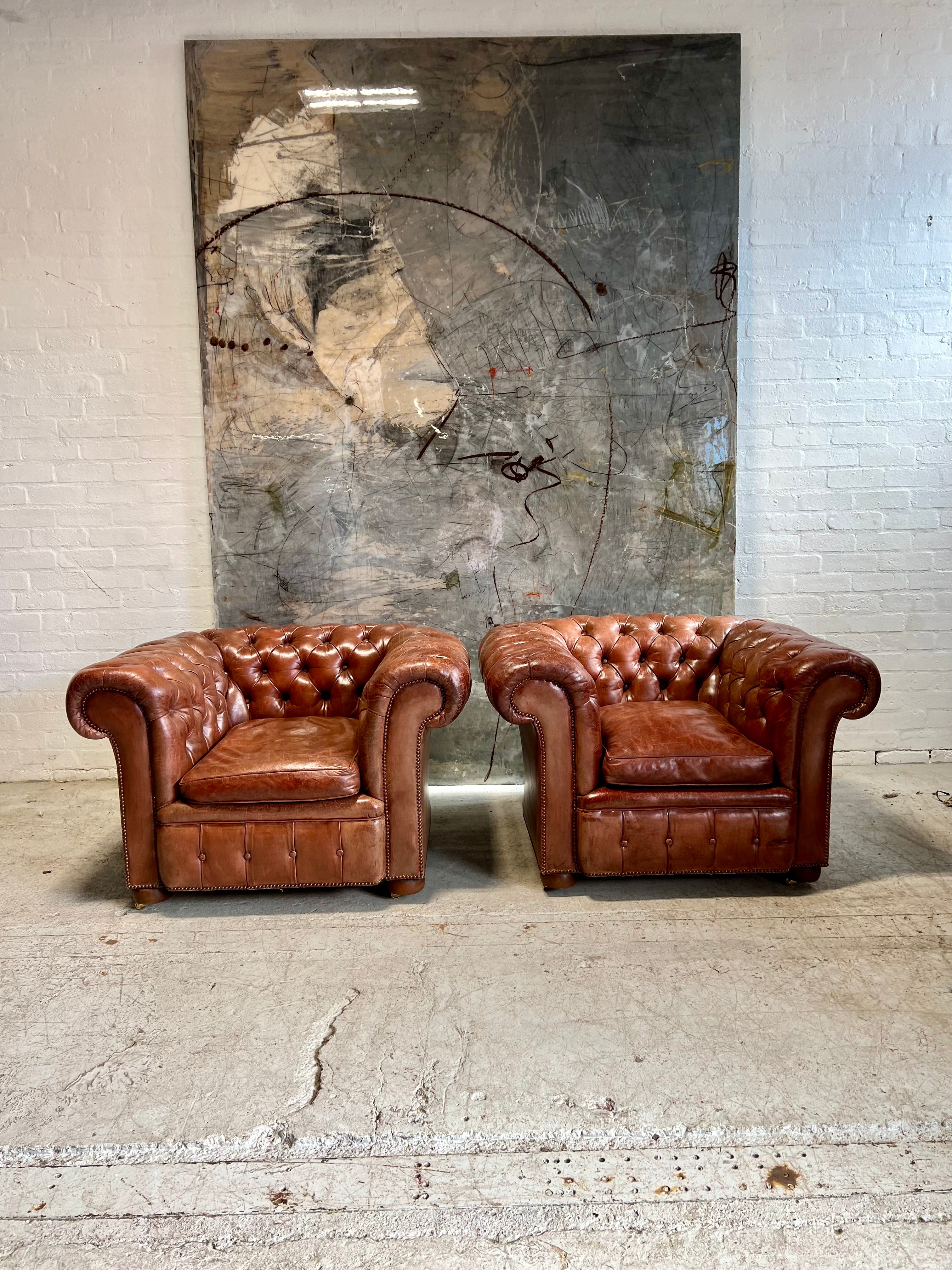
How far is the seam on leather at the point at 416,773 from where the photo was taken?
2750 millimetres

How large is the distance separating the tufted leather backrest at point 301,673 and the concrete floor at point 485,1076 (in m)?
0.76

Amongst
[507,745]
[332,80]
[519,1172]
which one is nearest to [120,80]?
[332,80]

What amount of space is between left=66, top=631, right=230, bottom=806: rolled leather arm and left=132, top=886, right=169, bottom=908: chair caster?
296mm

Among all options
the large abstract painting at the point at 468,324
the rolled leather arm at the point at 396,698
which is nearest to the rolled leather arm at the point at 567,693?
the rolled leather arm at the point at 396,698

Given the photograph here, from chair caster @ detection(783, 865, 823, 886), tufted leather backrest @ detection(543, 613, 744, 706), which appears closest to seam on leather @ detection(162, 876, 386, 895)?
tufted leather backrest @ detection(543, 613, 744, 706)

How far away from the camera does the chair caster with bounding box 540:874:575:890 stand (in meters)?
2.84

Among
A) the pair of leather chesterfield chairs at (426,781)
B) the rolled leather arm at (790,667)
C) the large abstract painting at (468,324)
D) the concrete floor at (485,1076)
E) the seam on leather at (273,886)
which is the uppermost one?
the large abstract painting at (468,324)

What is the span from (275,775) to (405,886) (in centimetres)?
56

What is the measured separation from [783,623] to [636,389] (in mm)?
1237

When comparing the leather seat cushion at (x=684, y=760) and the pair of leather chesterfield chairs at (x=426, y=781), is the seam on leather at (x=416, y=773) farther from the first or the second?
the leather seat cushion at (x=684, y=760)

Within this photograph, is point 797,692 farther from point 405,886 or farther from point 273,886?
point 273,886

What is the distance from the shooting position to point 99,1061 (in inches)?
78.2

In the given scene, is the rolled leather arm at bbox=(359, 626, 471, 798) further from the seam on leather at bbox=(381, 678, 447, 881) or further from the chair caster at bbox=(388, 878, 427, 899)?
the chair caster at bbox=(388, 878, 427, 899)

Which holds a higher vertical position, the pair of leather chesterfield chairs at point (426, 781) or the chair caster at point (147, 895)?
the pair of leather chesterfield chairs at point (426, 781)
